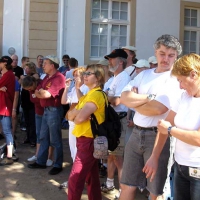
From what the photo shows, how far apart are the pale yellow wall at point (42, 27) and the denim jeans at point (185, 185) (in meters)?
7.89

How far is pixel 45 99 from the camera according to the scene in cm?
526

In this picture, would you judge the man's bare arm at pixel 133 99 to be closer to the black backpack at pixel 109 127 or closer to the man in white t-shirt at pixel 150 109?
the man in white t-shirt at pixel 150 109

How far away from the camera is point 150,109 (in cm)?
290

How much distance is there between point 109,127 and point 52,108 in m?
1.75

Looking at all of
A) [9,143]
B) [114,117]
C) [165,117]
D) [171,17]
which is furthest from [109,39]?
[165,117]

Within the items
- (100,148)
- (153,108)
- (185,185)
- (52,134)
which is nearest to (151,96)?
(153,108)

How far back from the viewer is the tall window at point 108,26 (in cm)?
1059

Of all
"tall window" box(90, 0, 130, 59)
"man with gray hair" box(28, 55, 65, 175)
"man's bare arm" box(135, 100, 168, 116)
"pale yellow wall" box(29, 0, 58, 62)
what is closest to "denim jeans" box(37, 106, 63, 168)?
"man with gray hair" box(28, 55, 65, 175)

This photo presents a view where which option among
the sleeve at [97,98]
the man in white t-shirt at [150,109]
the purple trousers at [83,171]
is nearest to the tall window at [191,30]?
the sleeve at [97,98]

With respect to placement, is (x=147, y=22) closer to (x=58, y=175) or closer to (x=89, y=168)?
(x=58, y=175)

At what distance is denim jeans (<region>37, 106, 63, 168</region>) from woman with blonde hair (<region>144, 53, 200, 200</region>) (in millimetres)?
2972

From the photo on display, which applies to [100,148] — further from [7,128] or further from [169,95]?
[7,128]

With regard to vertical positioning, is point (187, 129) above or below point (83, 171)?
above

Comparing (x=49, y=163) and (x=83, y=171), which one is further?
(x=49, y=163)
